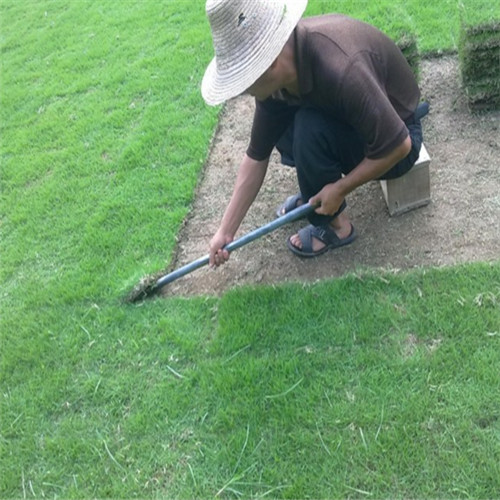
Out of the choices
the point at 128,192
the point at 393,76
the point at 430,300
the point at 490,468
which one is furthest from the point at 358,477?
the point at 128,192

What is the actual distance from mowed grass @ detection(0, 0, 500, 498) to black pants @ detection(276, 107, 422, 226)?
0.51 m

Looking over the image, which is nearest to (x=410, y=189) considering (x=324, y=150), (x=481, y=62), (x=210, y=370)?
(x=324, y=150)

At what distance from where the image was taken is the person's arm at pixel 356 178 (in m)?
2.34

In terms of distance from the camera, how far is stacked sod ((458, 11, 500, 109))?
3.35 m

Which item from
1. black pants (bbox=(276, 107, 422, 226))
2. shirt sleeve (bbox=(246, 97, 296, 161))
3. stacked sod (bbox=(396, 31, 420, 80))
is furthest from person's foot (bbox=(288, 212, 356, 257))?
stacked sod (bbox=(396, 31, 420, 80))

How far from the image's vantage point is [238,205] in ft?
9.36

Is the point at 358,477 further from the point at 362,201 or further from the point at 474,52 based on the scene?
the point at 474,52

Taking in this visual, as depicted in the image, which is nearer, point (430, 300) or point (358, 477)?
point (358, 477)

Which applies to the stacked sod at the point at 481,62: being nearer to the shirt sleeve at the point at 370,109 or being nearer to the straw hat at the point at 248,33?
the shirt sleeve at the point at 370,109

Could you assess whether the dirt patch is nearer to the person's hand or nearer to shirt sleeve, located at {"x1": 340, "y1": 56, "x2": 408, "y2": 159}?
the person's hand

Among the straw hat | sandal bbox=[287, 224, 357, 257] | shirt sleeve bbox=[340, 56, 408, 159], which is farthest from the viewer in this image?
sandal bbox=[287, 224, 357, 257]

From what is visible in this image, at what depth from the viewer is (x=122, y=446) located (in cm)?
237

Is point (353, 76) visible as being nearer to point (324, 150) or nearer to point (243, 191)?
point (324, 150)

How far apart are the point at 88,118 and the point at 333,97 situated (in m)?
2.86
